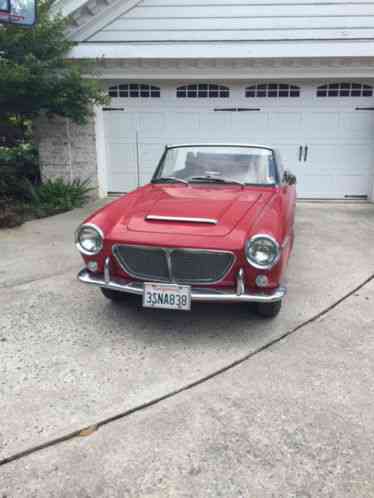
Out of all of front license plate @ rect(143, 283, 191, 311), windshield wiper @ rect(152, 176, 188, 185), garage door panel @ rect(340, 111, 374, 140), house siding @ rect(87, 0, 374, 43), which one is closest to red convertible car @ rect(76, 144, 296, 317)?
front license plate @ rect(143, 283, 191, 311)


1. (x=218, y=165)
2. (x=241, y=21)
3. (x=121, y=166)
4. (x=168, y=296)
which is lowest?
(x=168, y=296)

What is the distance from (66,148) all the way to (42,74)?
1788mm

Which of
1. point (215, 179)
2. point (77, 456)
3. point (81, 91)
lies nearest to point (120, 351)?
point (77, 456)

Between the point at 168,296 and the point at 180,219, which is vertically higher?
the point at 180,219

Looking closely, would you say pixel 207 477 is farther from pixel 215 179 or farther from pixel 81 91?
Result: pixel 81 91

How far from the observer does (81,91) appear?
7.27 metres

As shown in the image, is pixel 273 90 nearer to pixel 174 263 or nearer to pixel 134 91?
pixel 134 91

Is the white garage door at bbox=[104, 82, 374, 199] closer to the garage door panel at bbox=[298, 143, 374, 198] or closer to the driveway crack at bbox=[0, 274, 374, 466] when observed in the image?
the garage door panel at bbox=[298, 143, 374, 198]

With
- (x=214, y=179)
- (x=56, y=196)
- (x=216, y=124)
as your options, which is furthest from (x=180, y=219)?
(x=216, y=124)

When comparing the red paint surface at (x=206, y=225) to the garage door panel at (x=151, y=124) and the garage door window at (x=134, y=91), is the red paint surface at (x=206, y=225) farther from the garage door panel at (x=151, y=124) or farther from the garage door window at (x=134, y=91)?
the garage door window at (x=134, y=91)

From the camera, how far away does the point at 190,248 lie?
9.52ft

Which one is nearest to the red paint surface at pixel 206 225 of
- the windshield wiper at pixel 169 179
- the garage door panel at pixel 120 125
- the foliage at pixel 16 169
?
the windshield wiper at pixel 169 179

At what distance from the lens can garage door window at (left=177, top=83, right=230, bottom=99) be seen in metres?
8.27

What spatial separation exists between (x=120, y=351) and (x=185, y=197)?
1509 millimetres
